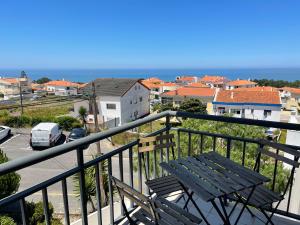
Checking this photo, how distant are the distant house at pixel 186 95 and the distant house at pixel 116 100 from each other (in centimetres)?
1072

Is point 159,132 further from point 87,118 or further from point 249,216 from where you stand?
point 87,118

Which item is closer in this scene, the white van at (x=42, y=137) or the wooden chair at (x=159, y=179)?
the wooden chair at (x=159, y=179)

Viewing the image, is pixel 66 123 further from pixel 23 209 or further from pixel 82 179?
pixel 23 209

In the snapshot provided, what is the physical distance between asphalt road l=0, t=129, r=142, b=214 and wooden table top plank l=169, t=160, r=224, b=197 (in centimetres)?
696

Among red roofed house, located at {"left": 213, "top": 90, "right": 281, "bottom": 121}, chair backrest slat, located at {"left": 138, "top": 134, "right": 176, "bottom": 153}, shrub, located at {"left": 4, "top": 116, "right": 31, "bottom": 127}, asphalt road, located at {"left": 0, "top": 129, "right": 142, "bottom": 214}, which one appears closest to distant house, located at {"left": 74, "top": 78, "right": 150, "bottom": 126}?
shrub, located at {"left": 4, "top": 116, "right": 31, "bottom": 127}

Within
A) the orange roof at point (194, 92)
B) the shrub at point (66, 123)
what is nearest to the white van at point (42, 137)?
the shrub at point (66, 123)

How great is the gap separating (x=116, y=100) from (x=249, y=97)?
19.5m

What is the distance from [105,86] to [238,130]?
78.3ft

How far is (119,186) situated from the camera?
192 cm

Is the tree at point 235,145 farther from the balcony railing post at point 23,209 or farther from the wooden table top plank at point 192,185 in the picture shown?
the balcony railing post at point 23,209

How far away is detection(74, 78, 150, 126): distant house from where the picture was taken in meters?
31.1

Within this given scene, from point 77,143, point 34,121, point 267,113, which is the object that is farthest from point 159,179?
point 267,113

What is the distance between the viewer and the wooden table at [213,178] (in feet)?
6.47

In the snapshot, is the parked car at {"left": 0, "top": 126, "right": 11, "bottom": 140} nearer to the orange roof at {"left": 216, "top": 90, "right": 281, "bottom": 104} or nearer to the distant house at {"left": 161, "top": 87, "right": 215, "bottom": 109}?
the orange roof at {"left": 216, "top": 90, "right": 281, "bottom": 104}
